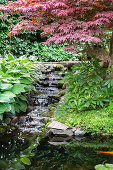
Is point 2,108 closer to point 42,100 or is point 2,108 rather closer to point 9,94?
point 9,94

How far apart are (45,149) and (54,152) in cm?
18

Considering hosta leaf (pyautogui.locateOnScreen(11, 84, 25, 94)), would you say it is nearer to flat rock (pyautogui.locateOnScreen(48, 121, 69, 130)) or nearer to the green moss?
flat rock (pyautogui.locateOnScreen(48, 121, 69, 130))

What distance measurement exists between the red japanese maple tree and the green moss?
3.61ft

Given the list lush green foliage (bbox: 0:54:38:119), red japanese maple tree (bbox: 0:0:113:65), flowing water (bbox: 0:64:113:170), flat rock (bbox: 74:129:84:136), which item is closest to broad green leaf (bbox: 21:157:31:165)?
flowing water (bbox: 0:64:113:170)

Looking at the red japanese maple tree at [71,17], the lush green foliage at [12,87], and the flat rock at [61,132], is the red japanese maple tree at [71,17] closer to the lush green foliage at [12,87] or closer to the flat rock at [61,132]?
the lush green foliage at [12,87]

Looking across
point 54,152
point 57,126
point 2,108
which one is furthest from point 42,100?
point 54,152

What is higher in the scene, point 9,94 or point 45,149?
point 9,94

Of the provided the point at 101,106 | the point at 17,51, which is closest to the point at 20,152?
the point at 101,106

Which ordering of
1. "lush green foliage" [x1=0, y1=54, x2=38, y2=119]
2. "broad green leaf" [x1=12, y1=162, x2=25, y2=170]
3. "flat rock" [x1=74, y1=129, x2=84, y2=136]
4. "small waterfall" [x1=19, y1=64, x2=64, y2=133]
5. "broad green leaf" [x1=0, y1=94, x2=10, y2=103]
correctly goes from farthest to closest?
1. "small waterfall" [x1=19, y1=64, x2=64, y2=133]
2. "flat rock" [x1=74, y1=129, x2=84, y2=136]
3. "lush green foliage" [x1=0, y1=54, x2=38, y2=119]
4. "broad green leaf" [x1=0, y1=94, x2=10, y2=103]
5. "broad green leaf" [x1=12, y1=162, x2=25, y2=170]

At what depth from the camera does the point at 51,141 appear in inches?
126

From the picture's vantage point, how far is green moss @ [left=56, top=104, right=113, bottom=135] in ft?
11.3

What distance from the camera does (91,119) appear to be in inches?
142

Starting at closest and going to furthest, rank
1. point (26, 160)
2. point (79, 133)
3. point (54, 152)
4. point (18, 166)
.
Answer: point (18, 166) → point (26, 160) → point (54, 152) → point (79, 133)

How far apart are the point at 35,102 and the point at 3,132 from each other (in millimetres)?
1626
